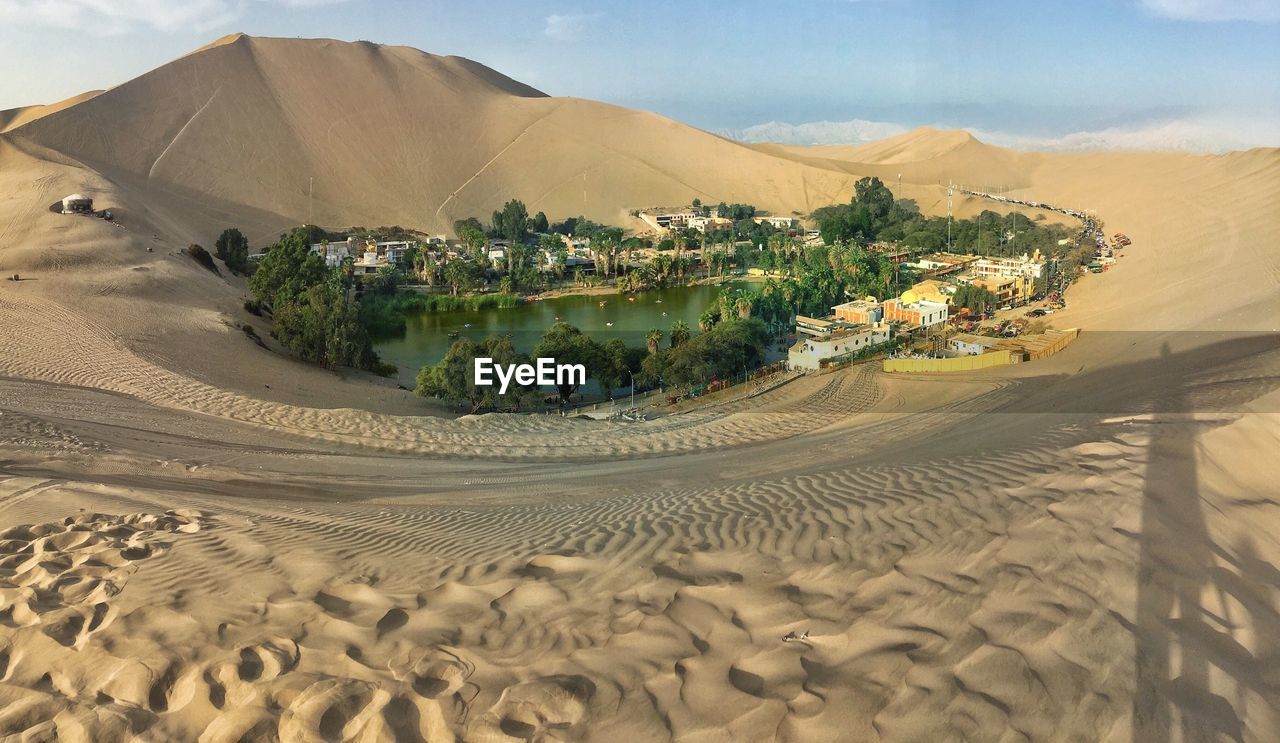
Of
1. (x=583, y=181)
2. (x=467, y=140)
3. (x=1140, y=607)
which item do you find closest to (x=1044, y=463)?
(x=1140, y=607)

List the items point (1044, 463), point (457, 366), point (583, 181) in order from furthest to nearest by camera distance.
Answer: point (583, 181)
point (457, 366)
point (1044, 463)

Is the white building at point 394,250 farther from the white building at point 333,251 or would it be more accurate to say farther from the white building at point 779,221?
the white building at point 779,221

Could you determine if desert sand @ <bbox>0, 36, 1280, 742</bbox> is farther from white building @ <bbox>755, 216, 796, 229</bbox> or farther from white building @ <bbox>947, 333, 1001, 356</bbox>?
white building @ <bbox>755, 216, 796, 229</bbox>

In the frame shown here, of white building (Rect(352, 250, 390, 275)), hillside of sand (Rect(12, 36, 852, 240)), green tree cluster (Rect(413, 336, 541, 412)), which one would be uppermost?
hillside of sand (Rect(12, 36, 852, 240))

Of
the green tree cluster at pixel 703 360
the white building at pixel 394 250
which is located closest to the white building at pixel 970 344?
the green tree cluster at pixel 703 360

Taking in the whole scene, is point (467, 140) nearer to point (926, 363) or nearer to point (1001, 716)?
point (926, 363)

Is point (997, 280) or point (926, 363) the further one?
point (997, 280)

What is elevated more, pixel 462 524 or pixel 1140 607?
pixel 1140 607

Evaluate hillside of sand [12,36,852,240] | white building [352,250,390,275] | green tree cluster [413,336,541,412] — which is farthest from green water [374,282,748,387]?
hillside of sand [12,36,852,240]
